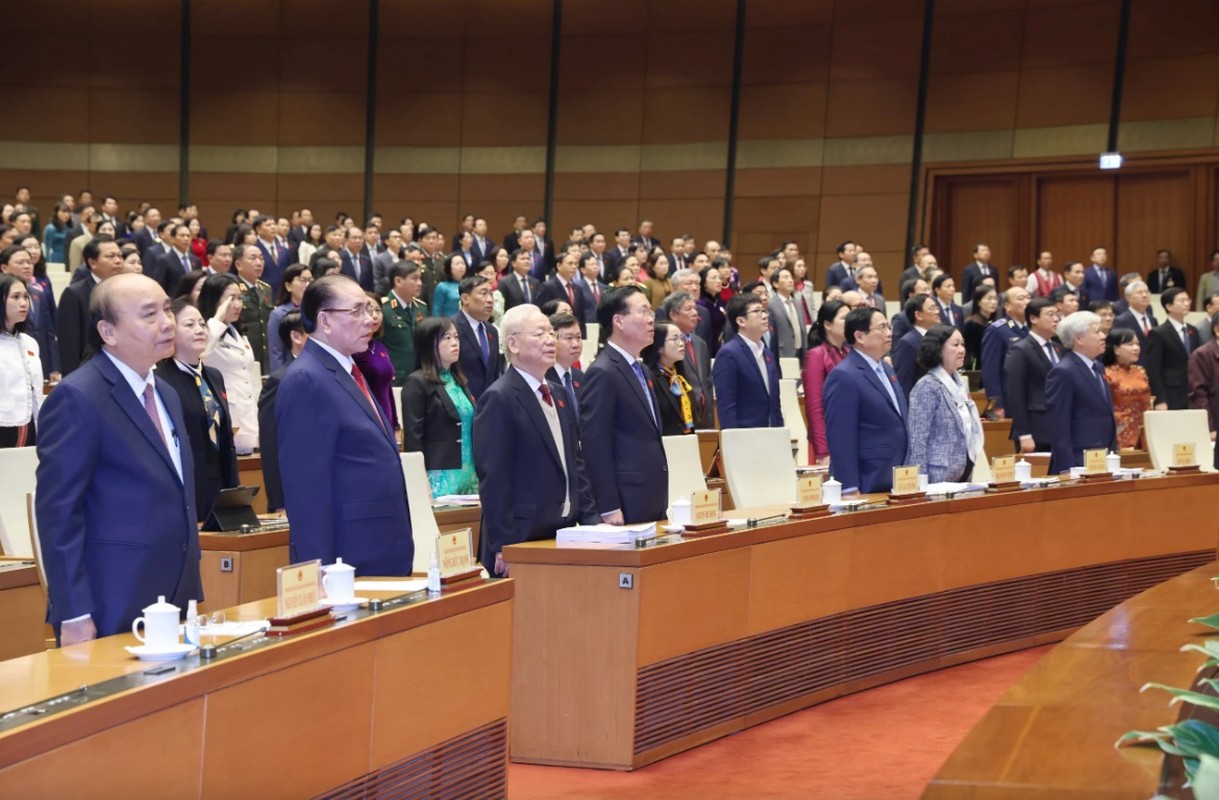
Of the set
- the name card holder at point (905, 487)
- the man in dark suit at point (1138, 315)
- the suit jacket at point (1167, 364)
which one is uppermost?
the man in dark suit at point (1138, 315)

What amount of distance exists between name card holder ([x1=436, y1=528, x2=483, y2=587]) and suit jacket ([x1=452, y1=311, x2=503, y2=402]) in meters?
3.66

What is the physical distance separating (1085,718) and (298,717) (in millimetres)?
1307

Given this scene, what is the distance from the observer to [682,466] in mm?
5020

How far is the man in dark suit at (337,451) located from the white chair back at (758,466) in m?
1.89

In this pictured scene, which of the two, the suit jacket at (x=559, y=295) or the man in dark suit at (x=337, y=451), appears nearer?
the man in dark suit at (x=337, y=451)

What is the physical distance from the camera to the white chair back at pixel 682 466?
196 inches

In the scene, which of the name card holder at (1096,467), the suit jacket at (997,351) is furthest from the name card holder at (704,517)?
the suit jacket at (997,351)

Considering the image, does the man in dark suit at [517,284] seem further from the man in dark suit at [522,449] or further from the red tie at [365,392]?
the red tie at [365,392]

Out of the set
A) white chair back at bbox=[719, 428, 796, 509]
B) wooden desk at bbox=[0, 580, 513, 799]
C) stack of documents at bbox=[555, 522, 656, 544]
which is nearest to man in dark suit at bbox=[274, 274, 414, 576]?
wooden desk at bbox=[0, 580, 513, 799]

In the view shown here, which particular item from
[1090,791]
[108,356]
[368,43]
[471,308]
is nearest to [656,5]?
[368,43]

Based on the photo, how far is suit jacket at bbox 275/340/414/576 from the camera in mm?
3225

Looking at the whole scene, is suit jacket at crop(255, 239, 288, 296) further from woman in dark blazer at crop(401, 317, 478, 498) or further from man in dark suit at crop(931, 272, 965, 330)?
woman in dark blazer at crop(401, 317, 478, 498)

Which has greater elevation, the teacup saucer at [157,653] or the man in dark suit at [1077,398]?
the man in dark suit at [1077,398]

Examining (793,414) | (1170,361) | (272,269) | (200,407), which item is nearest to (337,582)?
(200,407)
